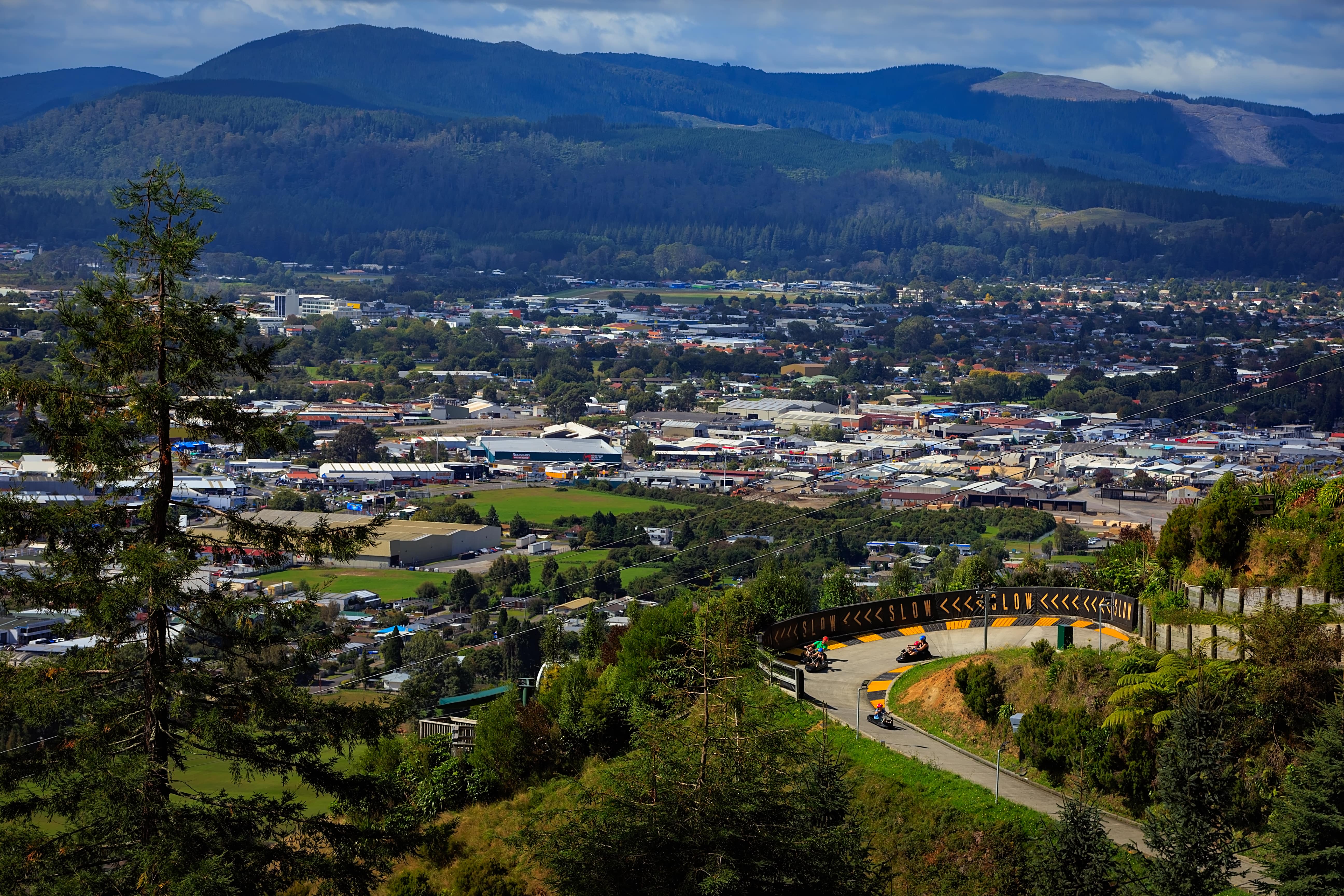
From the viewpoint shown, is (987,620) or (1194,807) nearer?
(1194,807)

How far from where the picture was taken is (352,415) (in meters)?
71.9

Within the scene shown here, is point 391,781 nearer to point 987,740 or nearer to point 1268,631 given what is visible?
point 987,740

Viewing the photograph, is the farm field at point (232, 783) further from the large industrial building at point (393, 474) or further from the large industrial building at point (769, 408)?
the large industrial building at point (769, 408)

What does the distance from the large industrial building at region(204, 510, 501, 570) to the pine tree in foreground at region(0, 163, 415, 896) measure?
30.0 metres

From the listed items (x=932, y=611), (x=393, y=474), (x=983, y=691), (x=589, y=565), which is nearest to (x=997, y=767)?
(x=983, y=691)

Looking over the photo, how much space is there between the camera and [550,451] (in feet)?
208

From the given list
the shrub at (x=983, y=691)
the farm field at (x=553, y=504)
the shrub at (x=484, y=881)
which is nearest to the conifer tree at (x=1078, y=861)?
the shrub at (x=983, y=691)

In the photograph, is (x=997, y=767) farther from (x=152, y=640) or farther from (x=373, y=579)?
(x=373, y=579)

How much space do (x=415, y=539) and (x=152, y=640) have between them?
3326 cm

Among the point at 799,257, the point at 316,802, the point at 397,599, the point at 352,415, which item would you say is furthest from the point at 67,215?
the point at 316,802

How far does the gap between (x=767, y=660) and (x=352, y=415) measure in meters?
59.6

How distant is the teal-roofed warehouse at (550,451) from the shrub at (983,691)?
155ft

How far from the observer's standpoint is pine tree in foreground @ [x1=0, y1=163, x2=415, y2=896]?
8.67m

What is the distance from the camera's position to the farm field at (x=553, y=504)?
50.1 meters
